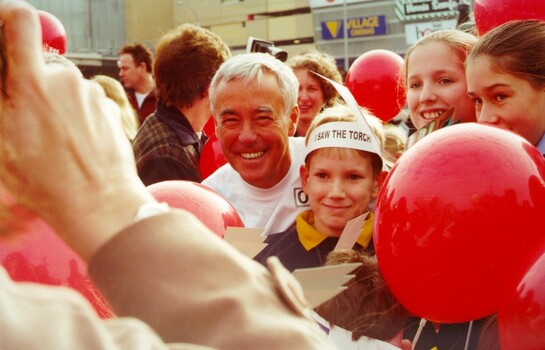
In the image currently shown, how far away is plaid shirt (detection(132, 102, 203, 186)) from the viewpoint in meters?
3.14

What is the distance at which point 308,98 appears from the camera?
424 centimetres

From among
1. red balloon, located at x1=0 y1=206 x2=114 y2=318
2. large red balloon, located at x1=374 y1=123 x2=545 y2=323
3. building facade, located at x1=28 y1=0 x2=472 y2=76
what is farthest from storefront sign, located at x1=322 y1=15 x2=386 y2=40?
red balloon, located at x1=0 y1=206 x2=114 y2=318

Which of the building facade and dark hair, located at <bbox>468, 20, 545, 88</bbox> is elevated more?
dark hair, located at <bbox>468, 20, 545, 88</bbox>

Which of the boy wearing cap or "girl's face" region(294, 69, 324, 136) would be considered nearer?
the boy wearing cap

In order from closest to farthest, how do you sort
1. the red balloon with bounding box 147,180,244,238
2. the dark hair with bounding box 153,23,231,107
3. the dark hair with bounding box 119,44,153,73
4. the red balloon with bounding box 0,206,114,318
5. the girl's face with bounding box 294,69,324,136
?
the red balloon with bounding box 0,206,114,318 → the red balloon with bounding box 147,180,244,238 → the dark hair with bounding box 153,23,231,107 → the girl's face with bounding box 294,69,324,136 → the dark hair with bounding box 119,44,153,73

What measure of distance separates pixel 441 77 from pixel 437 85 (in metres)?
0.03

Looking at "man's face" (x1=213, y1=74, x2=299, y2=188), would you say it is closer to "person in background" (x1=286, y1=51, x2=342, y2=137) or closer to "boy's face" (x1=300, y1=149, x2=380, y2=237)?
"boy's face" (x1=300, y1=149, x2=380, y2=237)

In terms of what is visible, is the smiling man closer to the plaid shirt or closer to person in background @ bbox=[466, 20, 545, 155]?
the plaid shirt

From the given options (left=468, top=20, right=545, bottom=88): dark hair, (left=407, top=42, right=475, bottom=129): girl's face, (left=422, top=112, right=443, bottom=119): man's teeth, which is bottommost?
(left=422, top=112, right=443, bottom=119): man's teeth

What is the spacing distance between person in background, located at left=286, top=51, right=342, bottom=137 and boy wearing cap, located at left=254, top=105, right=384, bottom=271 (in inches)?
68.7

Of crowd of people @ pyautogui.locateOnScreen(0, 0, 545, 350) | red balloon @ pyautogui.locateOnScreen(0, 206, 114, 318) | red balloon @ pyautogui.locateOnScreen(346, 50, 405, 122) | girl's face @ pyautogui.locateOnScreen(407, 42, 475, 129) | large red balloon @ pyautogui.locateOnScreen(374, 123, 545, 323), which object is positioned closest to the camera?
crowd of people @ pyautogui.locateOnScreen(0, 0, 545, 350)

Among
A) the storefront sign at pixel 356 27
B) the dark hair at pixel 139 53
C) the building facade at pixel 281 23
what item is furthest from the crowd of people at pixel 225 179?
the storefront sign at pixel 356 27

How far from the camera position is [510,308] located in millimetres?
1409

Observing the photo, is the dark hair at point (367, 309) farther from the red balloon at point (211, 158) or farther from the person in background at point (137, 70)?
the person in background at point (137, 70)
